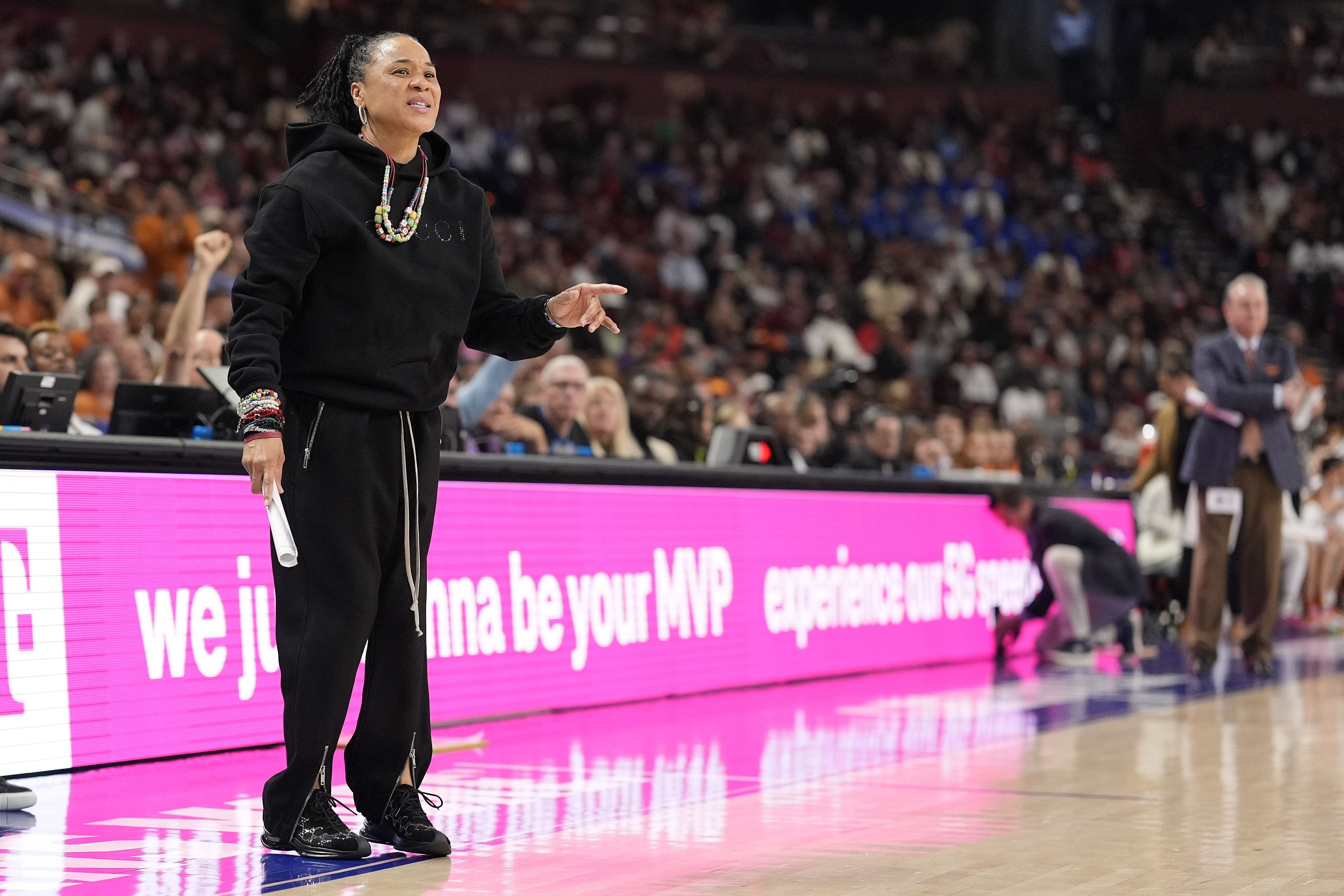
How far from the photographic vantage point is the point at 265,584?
20.6 feet

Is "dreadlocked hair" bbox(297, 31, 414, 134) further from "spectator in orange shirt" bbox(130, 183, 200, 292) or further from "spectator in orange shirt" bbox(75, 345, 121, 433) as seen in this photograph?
"spectator in orange shirt" bbox(130, 183, 200, 292)

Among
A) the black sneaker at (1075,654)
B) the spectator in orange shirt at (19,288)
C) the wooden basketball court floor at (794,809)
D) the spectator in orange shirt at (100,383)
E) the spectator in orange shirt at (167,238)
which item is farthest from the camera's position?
the spectator in orange shirt at (167,238)

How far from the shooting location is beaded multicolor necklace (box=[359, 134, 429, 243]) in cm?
420

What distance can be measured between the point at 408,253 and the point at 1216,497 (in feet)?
21.2

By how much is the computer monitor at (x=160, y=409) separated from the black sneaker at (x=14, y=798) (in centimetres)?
197

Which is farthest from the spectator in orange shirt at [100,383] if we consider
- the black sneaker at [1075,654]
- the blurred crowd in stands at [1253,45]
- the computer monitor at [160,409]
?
the blurred crowd in stands at [1253,45]

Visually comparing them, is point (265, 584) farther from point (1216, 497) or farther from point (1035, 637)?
point (1035, 637)

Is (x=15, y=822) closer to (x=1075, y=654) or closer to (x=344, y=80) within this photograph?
(x=344, y=80)

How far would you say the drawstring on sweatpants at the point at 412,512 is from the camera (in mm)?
4281

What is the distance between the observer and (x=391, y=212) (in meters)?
4.24

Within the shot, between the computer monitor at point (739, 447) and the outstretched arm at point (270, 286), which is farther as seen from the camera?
the computer monitor at point (739, 447)

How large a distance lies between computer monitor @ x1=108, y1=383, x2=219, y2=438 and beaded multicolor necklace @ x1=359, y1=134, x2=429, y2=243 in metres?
2.75

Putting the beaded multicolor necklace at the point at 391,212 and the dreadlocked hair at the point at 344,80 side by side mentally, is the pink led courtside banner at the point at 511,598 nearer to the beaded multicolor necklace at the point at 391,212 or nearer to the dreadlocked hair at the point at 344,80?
the beaded multicolor necklace at the point at 391,212

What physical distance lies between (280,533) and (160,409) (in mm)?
3125
